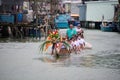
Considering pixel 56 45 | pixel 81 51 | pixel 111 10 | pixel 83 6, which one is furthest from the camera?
pixel 83 6

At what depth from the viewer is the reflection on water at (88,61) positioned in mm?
20047

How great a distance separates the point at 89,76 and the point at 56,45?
321 inches

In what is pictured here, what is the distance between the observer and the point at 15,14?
47.8 meters

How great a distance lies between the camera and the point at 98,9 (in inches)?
2756

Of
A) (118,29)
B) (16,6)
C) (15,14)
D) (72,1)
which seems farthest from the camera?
(72,1)

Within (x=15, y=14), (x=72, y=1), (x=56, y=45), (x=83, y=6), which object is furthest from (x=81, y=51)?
(x=72, y=1)

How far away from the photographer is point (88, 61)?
2184cm

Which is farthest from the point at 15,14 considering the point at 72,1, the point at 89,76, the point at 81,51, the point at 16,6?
the point at 72,1

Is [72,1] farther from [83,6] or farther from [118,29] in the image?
[118,29]

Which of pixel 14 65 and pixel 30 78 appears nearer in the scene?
pixel 30 78

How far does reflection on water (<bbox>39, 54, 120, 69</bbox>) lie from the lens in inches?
789

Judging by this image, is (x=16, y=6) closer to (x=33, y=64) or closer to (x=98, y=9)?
(x=98, y=9)

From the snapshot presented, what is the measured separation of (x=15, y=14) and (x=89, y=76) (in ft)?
105

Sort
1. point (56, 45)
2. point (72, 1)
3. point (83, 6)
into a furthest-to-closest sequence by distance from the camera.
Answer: point (72, 1) → point (83, 6) → point (56, 45)
